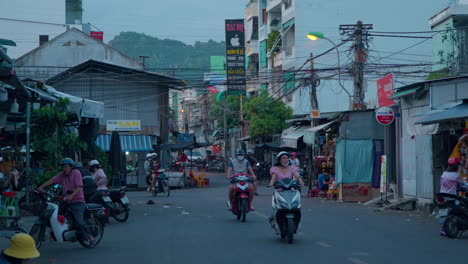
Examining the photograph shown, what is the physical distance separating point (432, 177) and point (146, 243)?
10.3m

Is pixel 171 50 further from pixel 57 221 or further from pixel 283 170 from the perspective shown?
pixel 57 221

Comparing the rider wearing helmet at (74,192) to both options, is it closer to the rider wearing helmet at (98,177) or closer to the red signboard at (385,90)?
the rider wearing helmet at (98,177)

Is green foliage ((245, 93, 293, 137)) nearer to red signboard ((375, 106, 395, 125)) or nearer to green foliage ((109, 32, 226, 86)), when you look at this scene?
red signboard ((375, 106, 395, 125))

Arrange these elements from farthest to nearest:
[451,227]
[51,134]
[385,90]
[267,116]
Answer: [267,116] → [385,90] → [51,134] → [451,227]

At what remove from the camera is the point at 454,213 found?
1298cm

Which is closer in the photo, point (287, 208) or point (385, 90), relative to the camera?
point (287, 208)

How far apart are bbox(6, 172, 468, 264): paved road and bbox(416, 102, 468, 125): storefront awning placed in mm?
2467

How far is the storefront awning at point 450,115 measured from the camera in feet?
49.0

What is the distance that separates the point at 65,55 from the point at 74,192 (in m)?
35.0

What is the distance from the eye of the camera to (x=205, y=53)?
191125 millimetres

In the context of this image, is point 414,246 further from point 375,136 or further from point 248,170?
point 375,136

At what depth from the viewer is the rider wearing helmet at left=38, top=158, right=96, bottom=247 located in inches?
452

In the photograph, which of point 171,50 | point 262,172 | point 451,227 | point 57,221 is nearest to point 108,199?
point 57,221

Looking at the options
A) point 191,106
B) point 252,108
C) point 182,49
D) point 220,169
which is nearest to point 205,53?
point 182,49
